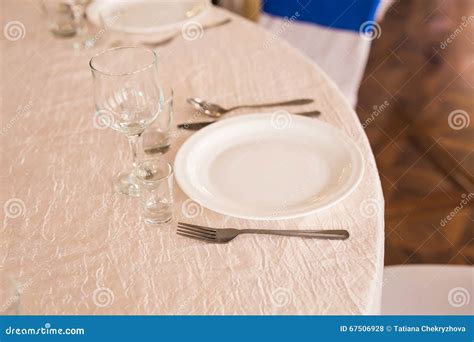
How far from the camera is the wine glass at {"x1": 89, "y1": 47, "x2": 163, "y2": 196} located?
2.87 ft

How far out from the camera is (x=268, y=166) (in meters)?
0.96

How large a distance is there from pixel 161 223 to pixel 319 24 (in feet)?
3.70

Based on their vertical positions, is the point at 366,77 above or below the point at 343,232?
below

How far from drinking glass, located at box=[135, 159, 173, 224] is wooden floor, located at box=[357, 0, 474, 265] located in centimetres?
106

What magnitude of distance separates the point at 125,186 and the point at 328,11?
105 cm

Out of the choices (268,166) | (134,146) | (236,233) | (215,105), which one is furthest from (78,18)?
(236,233)

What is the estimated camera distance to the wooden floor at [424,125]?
1843 millimetres

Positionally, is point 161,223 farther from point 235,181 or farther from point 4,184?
point 4,184

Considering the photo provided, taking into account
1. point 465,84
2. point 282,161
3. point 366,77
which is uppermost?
point 282,161

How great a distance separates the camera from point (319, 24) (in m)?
1.78

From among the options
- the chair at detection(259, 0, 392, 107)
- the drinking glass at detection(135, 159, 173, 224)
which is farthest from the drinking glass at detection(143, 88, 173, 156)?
the chair at detection(259, 0, 392, 107)

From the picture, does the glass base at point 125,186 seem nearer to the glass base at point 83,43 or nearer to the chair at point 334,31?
the glass base at point 83,43

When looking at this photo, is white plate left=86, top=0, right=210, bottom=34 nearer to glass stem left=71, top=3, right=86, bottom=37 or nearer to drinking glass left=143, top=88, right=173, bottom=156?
glass stem left=71, top=3, right=86, bottom=37
